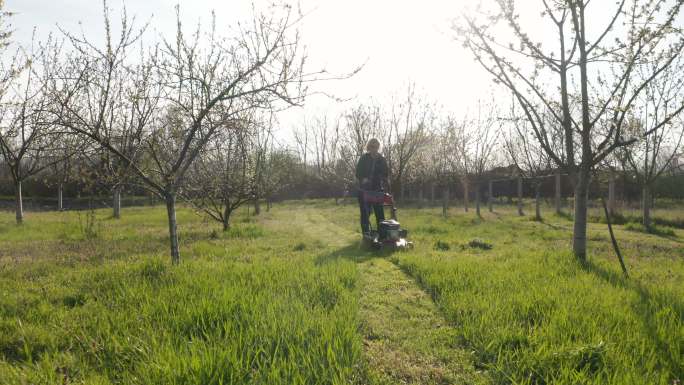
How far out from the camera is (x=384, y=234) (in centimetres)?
659

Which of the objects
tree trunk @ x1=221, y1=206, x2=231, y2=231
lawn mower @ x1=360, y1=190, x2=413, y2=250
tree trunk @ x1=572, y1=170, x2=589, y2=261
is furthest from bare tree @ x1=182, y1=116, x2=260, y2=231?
tree trunk @ x1=572, y1=170, x2=589, y2=261

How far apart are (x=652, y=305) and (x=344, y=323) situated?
8.80 ft

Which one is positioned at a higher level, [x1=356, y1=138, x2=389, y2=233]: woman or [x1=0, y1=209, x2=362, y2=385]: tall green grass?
[x1=356, y1=138, x2=389, y2=233]: woman

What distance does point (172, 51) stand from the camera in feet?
15.3

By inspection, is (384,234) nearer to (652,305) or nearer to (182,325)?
(652,305)

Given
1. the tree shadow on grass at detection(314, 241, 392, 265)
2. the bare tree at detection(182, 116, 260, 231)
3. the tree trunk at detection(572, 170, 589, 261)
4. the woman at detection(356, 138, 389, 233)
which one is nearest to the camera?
the tree trunk at detection(572, 170, 589, 261)

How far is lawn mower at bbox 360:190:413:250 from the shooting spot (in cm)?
646

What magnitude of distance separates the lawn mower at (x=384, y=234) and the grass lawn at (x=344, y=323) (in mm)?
1437

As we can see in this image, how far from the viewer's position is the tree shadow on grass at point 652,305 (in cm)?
223

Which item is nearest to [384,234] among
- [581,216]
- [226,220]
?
[581,216]

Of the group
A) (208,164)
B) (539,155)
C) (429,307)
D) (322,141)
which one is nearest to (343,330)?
(429,307)

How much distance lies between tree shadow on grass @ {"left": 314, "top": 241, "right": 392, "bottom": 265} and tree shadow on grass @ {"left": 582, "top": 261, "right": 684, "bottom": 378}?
2993 millimetres

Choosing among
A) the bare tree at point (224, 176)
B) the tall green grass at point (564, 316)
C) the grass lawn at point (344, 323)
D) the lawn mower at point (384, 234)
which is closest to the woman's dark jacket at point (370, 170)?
the lawn mower at point (384, 234)

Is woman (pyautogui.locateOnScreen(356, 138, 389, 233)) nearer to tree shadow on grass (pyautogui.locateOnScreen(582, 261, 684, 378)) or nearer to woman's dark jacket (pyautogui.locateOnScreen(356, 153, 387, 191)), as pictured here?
woman's dark jacket (pyautogui.locateOnScreen(356, 153, 387, 191))
